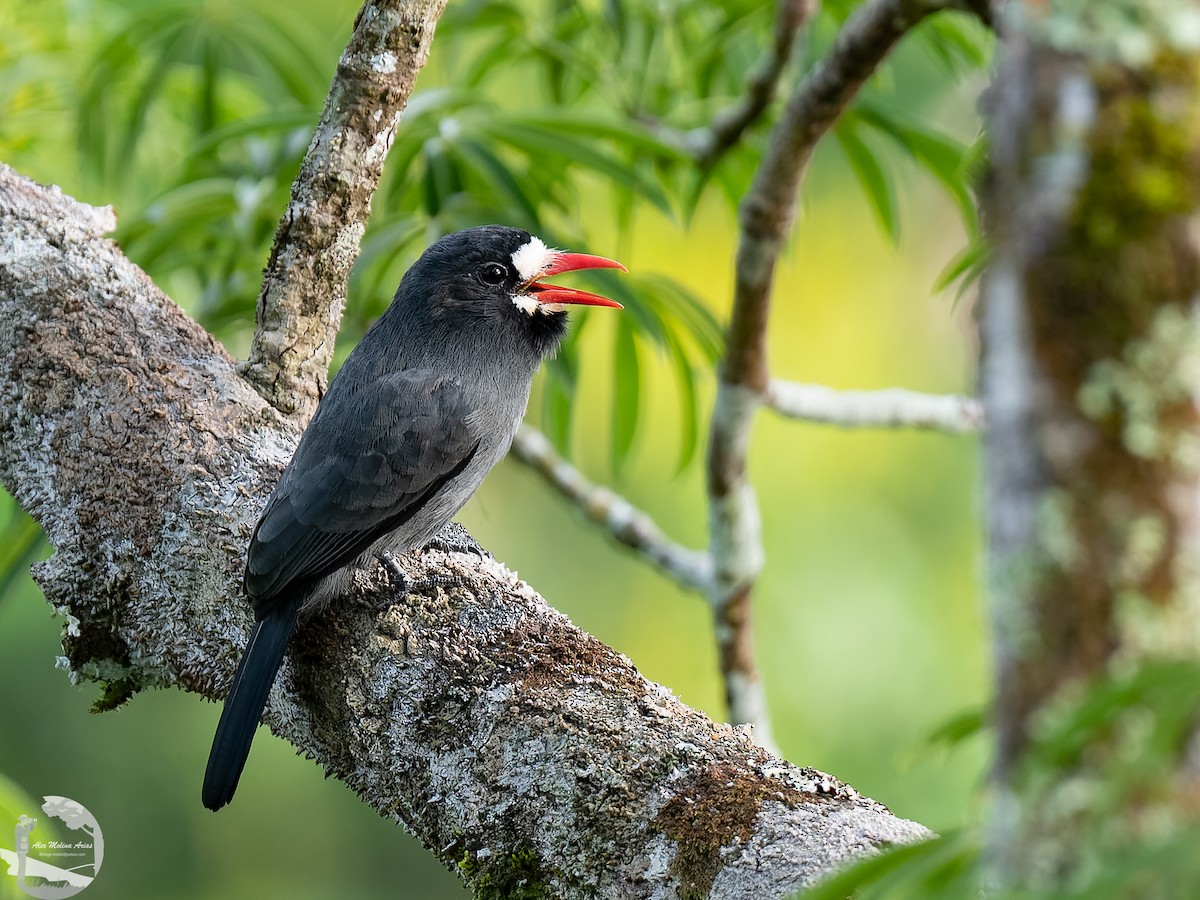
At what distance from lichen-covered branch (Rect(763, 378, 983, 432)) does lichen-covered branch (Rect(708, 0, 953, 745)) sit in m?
0.30

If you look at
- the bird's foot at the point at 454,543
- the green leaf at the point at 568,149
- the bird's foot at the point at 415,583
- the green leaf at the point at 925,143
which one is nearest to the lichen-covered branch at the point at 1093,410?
the bird's foot at the point at 415,583

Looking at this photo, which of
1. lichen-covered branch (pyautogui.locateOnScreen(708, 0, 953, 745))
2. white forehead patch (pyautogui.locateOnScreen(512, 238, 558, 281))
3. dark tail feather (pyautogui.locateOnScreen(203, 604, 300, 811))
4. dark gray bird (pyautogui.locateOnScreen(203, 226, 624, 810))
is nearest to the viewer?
dark tail feather (pyautogui.locateOnScreen(203, 604, 300, 811))

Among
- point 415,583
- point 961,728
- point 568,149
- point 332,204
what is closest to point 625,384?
point 568,149

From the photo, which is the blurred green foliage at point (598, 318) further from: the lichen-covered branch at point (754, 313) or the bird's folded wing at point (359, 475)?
the bird's folded wing at point (359, 475)

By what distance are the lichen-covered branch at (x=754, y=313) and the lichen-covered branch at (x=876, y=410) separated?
0.98 ft

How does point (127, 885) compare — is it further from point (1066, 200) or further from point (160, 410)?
point (1066, 200)

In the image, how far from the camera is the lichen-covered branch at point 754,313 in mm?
2797

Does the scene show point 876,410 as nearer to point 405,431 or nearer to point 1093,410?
point 405,431

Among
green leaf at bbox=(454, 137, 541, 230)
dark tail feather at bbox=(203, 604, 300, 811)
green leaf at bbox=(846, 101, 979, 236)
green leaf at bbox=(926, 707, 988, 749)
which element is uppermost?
green leaf at bbox=(846, 101, 979, 236)

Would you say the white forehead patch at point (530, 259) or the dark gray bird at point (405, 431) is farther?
the white forehead patch at point (530, 259)

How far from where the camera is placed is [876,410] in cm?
401

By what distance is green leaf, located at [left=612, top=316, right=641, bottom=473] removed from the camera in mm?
4023

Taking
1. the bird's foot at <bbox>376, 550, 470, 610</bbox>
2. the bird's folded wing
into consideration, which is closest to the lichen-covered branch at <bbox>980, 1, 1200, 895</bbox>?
the bird's foot at <bbox>376, 550, 470, 610</bbox>

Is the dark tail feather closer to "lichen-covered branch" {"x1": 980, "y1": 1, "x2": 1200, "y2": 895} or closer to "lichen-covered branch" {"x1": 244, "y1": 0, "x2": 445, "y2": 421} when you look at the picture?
"lichen-covered branch" {"x1": 244, "y1": 0, "x2": 445, "y2": 421}
